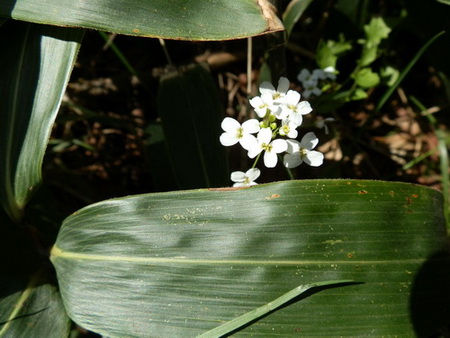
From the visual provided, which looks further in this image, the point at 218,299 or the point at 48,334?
the point at 48,334

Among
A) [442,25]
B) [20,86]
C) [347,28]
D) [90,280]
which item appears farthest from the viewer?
[347,28]

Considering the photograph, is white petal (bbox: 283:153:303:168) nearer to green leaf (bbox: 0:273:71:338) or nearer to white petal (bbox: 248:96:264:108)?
white petal (bbox: 248:96:264:108)

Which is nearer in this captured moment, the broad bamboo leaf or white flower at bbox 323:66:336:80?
the broad bamboo leaf

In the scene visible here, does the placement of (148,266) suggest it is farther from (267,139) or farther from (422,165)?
(422,165)

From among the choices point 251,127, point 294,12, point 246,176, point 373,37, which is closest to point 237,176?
point 246,176

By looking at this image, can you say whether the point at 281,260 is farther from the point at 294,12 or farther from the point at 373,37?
the point at 373,37

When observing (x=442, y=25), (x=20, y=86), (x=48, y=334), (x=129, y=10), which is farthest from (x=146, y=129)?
(x=442, y=25)

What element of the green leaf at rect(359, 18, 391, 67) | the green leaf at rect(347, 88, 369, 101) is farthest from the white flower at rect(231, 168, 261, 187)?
the green leaf at rect(359, 18, 391, 67)
